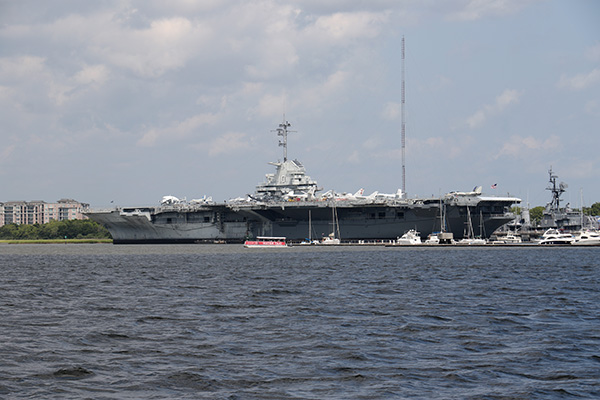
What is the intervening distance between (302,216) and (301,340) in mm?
61050

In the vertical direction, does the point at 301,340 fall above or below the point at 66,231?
below

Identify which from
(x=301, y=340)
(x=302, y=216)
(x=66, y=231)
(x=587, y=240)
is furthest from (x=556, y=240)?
(x=66, y=231)

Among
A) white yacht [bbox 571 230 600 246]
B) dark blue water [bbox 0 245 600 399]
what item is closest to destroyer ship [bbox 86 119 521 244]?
white yacht [bbox 571 230 600 246]

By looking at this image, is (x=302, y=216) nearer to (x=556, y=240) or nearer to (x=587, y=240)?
(x=556, y=240)

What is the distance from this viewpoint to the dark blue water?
1104 cm

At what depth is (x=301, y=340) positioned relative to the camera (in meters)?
14.9

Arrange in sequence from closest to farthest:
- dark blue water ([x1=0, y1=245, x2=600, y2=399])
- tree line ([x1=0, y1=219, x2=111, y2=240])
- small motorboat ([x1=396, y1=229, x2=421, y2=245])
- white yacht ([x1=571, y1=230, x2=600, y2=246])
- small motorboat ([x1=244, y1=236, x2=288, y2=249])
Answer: dark blue water ([x1=0, y1=245, x2=600, y2=399]), small motorboat ([x1=396, y1=229, x2=421, y2=245]), white yacht ([x1=571, y1=230, x2=600, y2=246]), small motorboat ([x1=244, y1=236, x2=288, y2=249]), tree line ([x1=0, y1=219, x2=111, y2=240])

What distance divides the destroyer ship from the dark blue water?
42498mm

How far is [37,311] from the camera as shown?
19.7 meters

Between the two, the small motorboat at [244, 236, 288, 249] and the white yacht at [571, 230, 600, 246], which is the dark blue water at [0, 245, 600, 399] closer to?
the small motorboat at [244, 236, 288, 249]

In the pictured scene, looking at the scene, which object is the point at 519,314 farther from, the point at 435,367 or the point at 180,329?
the point at 180,329

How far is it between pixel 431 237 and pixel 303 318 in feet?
173

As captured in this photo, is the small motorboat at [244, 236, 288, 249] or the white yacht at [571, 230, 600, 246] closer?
the white yacht at [571, 230, 600, 246]

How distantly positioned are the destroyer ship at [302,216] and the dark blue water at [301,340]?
139 ft
